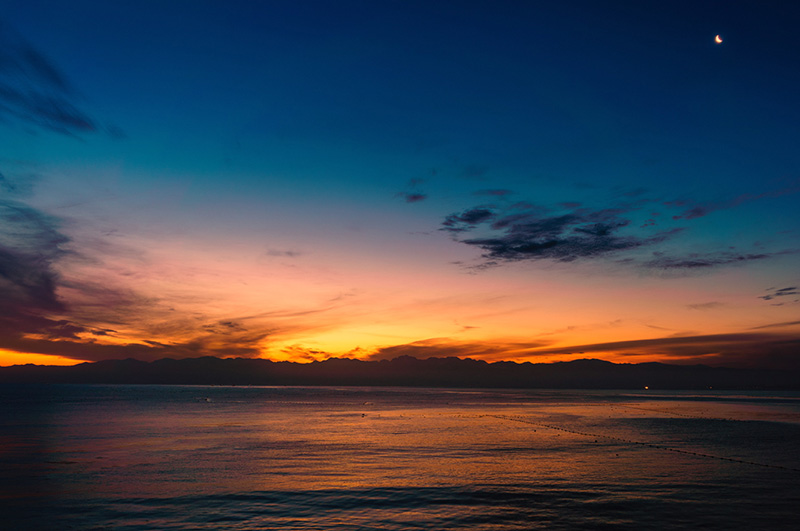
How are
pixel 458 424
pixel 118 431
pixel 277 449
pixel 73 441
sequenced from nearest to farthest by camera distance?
pixel 277 449 → pixel 73 441 → pixel 118 431 → pixel 458 424

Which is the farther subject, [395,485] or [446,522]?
[395,485]

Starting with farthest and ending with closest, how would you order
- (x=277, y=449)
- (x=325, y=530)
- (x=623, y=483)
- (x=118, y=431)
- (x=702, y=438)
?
(x=118, y=431), (x=702, y=438), (x=277, y=449), (x=623, y=483), (x=325, y=530)

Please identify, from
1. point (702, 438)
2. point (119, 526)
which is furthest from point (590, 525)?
point (702, 438)

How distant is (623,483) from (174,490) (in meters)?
28.6

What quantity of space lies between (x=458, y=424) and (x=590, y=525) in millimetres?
60699

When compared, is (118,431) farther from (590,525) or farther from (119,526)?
(590,525)

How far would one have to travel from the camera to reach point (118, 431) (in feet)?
225

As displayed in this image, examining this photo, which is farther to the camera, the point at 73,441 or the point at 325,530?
the point at 73,441

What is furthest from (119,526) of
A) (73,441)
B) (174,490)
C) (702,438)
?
(702,438)

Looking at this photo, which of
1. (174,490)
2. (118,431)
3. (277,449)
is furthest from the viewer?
(118,431)

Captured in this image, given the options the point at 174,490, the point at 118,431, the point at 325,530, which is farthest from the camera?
the point at 118,431

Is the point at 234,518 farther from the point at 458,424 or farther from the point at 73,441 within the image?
the point at 458,424

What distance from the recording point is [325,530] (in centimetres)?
2395

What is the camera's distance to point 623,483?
34938 mm
